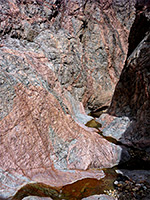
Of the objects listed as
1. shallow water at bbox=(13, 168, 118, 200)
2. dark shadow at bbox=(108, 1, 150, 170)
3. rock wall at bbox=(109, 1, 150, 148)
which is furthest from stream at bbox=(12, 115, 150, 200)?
rock wall at bbox=(109, 1, 150, 148)

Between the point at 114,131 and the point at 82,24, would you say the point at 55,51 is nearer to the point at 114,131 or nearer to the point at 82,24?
the point at 82,24

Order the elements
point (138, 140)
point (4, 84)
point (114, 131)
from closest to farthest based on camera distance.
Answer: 1. point (4, 84)
2. point (138, 140)
3. point (114, 131)

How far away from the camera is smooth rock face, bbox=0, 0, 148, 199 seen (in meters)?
5.95

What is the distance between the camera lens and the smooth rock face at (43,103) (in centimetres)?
595

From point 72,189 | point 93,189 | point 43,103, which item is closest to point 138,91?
point 43,103

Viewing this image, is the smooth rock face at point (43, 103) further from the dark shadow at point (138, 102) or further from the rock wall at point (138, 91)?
A: the rock wall at point (138, 91)

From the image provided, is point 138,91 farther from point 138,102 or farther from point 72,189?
point 72,189

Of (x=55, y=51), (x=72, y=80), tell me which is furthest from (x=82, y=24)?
(x=72, y=80)

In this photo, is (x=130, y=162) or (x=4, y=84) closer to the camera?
(x=4, y=84)

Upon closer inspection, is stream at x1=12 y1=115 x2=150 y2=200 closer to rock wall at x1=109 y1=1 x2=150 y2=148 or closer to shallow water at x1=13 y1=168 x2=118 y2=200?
shallow water at x1=13 y1=168 x2=118 y2=200

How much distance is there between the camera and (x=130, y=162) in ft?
24.6

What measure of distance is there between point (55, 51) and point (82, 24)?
5.32 m

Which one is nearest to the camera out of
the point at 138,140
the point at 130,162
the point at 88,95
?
the point at 130,162

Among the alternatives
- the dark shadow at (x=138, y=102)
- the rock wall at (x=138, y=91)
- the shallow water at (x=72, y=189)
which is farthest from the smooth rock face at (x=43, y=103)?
the rock wall at (x=138, y=91)
